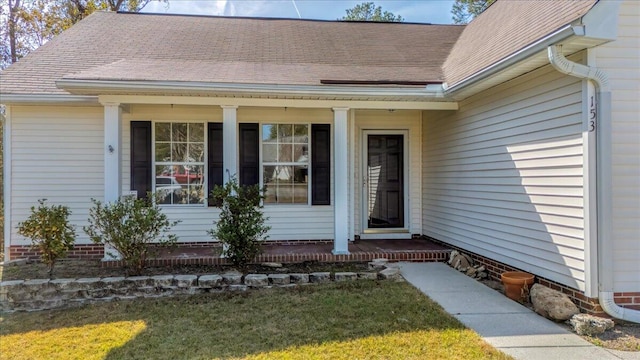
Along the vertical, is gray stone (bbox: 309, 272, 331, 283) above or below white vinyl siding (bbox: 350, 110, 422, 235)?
below

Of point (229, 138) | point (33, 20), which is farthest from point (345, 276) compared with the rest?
point (33, 20)

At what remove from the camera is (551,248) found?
4.14 meters

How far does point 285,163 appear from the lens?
23.5 feet

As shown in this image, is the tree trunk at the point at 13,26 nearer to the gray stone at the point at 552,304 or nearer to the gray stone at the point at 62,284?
the gray stone at the point at 62,284

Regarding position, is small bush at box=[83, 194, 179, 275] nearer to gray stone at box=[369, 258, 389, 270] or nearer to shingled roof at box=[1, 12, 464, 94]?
shingled roof at box=[1, 12, 464, 94]

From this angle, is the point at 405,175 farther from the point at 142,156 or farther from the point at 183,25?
the point at 183,25

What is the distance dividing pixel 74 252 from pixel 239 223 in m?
3.39

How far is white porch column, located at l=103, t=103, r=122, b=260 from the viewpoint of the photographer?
5.64 m

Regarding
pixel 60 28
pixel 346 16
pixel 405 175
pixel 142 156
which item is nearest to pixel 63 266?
pixel 142 156

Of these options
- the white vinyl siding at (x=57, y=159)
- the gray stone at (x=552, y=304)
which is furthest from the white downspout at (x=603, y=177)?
the white vinyl siding at (x=57, y=159)

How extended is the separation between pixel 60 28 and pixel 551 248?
16.8 metres

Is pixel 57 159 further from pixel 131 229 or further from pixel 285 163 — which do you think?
pixel 285 163

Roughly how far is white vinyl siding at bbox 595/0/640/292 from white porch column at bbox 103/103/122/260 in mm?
6080

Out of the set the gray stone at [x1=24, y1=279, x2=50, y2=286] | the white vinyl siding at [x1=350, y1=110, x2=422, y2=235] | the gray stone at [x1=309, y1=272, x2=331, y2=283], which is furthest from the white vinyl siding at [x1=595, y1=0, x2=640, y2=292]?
the gray stone at [x1=24, y1=279, x2=50, y2=286]
